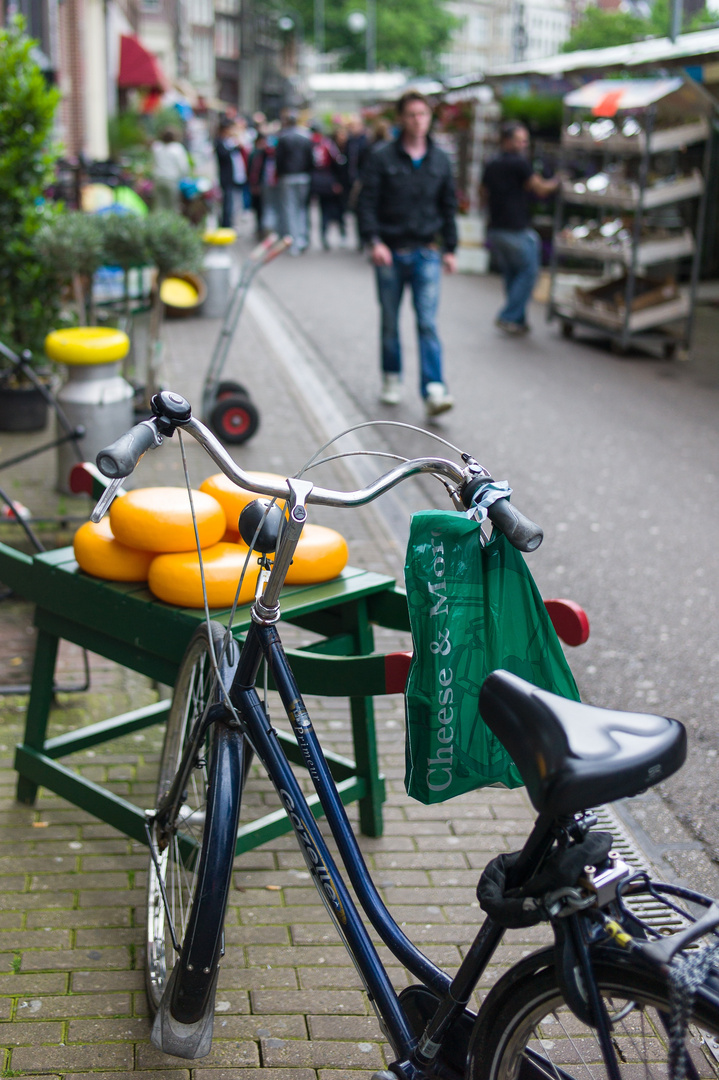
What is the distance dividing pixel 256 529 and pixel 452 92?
18.9 meters

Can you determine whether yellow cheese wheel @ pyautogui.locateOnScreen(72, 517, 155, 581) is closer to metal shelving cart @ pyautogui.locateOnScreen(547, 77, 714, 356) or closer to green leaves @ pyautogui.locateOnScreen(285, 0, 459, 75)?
metal shelving cart @ pyautogui.locateOnScreen(547, 77, 714, 356)

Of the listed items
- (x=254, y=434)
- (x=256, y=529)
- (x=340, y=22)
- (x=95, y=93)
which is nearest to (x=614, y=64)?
(x=254, y=434)

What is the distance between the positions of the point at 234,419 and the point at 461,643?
5576 mm

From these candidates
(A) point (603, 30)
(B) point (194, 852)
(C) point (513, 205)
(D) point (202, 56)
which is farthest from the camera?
(D) point (202, 56)

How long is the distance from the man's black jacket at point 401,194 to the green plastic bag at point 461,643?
21.1ft

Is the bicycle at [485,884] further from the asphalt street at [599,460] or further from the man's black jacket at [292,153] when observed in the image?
the man's black jacket at [292,153]

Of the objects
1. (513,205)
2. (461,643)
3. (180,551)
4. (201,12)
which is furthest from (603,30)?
(461,643)

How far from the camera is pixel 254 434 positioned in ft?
25.5

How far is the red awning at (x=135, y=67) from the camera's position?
114 ft

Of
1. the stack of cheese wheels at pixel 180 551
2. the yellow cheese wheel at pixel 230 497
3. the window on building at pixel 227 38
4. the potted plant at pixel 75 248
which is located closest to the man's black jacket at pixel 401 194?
the potted plant at pixel 75 248

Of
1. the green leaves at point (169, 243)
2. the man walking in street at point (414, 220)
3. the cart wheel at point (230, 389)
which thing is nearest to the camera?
the green leaves at point (169, 243)

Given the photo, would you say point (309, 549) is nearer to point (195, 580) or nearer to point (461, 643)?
point (195, 580)

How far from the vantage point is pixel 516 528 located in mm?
2031

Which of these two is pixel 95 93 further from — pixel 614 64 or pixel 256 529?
pixel 256 529
